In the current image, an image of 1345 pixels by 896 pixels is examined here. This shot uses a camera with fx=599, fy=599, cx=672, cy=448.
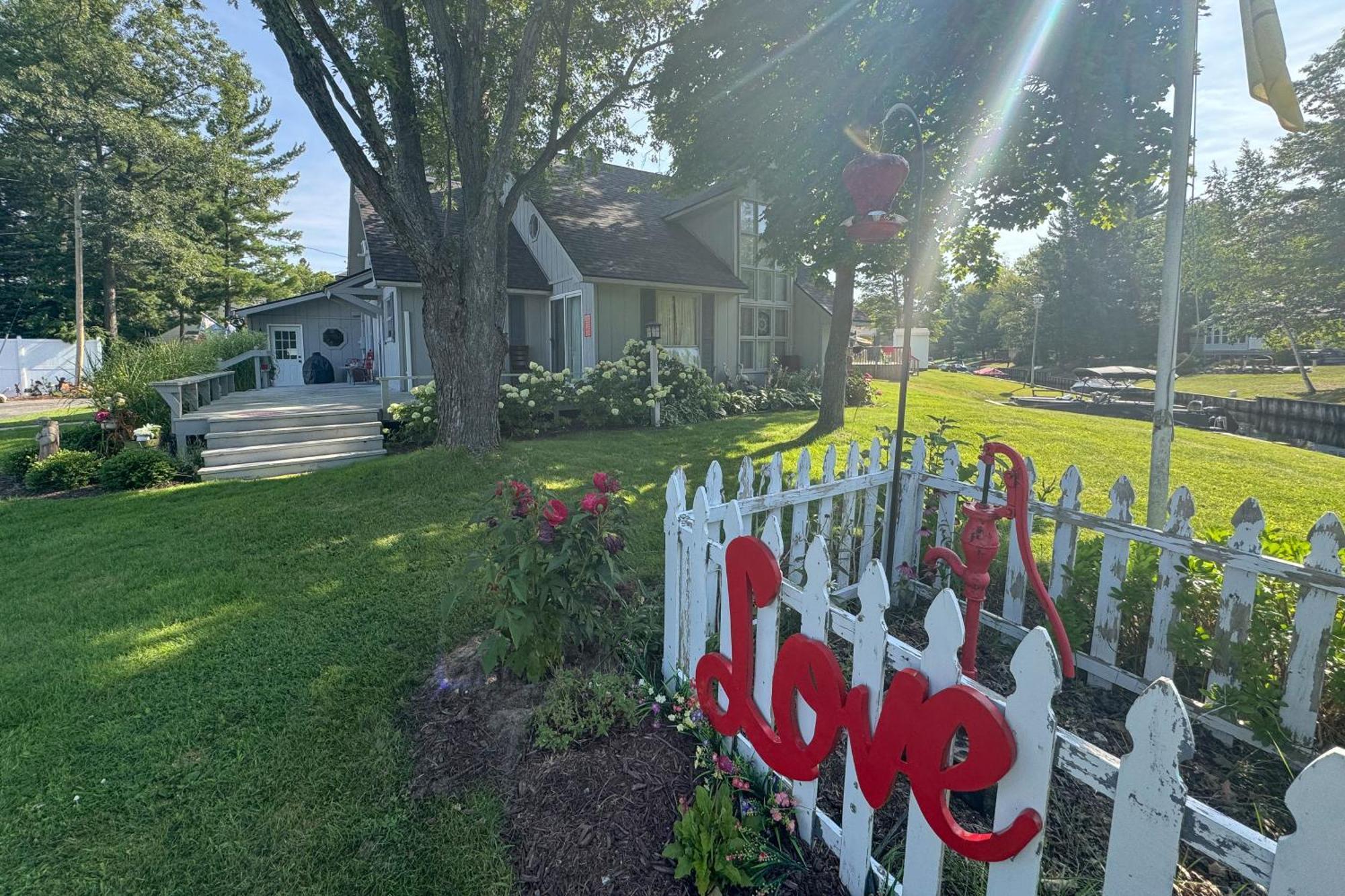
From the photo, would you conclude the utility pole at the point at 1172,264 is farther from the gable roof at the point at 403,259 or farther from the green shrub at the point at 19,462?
the green shrub at the point at 19,462

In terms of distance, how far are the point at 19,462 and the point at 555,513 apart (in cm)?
954

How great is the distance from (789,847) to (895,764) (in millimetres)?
667

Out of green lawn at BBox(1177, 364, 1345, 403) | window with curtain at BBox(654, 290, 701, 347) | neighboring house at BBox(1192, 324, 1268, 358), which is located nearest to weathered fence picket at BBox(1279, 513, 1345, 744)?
window with curtain at BBox(654, 290, 701, 347)

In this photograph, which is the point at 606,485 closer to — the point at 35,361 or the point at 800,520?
the point at 800,520

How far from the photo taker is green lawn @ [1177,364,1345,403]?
23875 mm

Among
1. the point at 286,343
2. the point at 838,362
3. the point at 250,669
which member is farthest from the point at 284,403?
the point at 286,343

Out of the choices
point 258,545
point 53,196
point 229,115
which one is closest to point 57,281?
point 53,196

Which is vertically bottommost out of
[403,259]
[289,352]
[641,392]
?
[641,392]

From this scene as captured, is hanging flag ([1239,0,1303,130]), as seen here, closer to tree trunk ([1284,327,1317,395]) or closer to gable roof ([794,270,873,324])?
gable roof ([794,270,873,324])

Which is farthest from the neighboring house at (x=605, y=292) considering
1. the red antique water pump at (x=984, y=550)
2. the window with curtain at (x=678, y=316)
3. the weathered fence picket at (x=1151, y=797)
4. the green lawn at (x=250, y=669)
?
the weathered fence picket at (x=1151, y=797)

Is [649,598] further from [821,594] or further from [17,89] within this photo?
[17,89]

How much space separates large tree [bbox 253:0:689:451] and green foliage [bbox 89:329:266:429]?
5099 millimetres

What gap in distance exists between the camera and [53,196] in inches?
864

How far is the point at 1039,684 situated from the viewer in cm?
124
